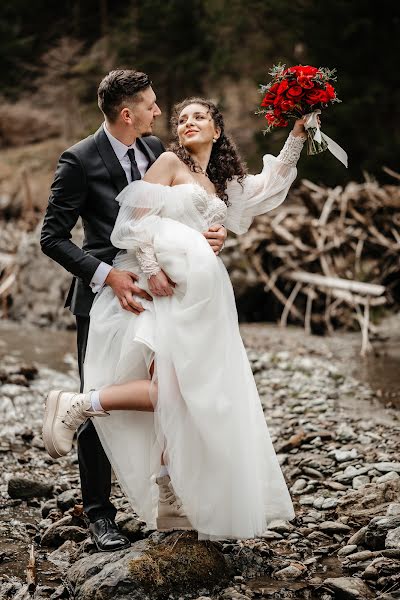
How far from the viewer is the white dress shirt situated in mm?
3641

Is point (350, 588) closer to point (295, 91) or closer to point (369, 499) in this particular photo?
point (369, 499)

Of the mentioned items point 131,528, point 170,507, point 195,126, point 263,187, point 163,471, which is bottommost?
point 131,528

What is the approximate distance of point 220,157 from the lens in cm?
395

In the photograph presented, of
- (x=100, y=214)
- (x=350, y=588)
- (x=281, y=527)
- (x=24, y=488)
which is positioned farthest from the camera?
(x=24, y=488)

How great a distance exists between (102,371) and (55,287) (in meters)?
8.88

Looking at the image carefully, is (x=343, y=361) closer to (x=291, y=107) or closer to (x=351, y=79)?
(x=291, y=107)

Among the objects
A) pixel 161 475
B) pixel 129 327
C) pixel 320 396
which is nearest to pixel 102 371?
pixel 129 327

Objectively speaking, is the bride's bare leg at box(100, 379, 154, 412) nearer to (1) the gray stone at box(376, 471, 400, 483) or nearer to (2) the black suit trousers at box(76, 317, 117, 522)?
(2) the black suit trousers at box(76, 317, 117, 522)

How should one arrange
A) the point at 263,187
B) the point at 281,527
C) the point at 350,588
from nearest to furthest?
1. the point at 350,588
2. the point at 263,187
3. the point at 281,527

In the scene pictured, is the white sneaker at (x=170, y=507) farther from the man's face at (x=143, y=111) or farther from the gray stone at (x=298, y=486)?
the man's face at (x=143, y=111)

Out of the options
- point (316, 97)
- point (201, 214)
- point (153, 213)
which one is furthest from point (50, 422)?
point (316, 97)

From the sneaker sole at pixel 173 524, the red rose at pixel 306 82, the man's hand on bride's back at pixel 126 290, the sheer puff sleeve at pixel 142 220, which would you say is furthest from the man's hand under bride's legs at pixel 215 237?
the sneaker sole at pixel 173 524

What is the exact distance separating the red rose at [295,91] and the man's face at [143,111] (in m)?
0.66

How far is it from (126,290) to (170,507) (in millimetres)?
1041
